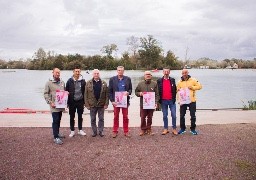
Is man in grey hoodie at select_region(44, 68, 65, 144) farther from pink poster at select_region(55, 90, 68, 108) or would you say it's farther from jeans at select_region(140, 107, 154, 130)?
jeans at select_region(140, 107, 154, 130)

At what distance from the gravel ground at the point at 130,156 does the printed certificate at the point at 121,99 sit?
987 mm

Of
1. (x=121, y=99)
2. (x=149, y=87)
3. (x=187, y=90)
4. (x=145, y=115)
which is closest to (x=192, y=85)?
(x=187, y=90)

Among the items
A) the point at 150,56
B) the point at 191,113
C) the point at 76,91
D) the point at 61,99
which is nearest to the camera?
the point at 61,99

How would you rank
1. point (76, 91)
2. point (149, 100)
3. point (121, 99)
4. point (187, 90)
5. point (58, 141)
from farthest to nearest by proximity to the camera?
point (187, 90) < point (149, 100) < point (121, 99) < point (76, 91) < point (58, 141)

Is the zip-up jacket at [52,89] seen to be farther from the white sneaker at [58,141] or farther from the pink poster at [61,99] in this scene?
the white sneaker at [58,141]

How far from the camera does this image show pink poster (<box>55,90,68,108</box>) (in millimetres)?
9039

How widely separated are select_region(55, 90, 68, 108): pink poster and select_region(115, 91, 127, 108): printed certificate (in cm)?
150

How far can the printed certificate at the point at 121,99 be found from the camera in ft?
31.7

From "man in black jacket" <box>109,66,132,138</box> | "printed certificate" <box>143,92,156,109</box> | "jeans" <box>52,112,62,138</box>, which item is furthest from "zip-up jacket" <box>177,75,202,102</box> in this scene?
"jeans" <box>52,112,62,138</box>

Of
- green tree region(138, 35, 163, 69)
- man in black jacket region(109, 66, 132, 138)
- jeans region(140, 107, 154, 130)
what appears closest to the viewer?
man in black jacket region(109, 66, 132, 138)

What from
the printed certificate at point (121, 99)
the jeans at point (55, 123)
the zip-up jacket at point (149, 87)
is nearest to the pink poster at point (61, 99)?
the jeans at point (55, 123)

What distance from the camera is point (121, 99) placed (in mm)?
9680

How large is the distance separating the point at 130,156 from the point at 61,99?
106 inches

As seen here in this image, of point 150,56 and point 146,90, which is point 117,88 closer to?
point 146,90
